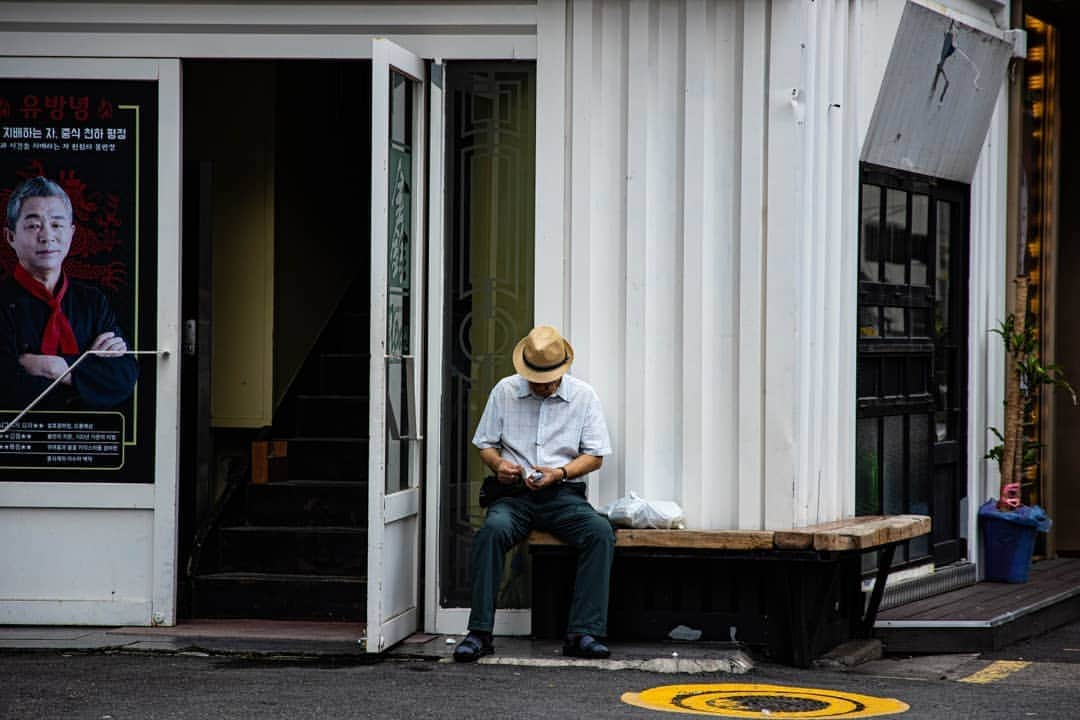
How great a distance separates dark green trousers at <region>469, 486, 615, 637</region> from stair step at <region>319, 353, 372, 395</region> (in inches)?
120

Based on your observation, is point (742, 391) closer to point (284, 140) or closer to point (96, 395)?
point (96, 395)

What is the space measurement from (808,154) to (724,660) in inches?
96.5

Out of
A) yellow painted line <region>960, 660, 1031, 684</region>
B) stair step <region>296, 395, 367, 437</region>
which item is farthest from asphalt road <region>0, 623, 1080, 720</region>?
stair step <region>296, 395, 367, 437</region>

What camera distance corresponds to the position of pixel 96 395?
9016 millimetres

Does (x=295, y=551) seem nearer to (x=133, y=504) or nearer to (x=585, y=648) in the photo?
(x=133, y=504)

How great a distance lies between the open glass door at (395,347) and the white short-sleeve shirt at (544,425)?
445 millimetres

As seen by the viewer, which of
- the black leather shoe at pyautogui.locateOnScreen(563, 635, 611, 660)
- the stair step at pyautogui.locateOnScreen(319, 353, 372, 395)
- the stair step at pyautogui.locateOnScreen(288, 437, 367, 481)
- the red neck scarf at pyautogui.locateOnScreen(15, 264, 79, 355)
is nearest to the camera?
the black leather shoe at pyautogui.locateOnScreen(563, 635, 611, 660)

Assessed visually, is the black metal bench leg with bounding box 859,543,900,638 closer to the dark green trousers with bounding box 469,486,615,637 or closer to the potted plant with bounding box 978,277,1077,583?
the dark green trousers with bounding box 469,486,615,637

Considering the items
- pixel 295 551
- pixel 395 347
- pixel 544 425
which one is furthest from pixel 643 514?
pixel 295 551

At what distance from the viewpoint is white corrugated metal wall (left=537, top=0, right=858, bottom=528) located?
850cm

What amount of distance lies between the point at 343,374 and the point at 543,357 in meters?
3.21

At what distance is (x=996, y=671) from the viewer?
8625 millimetres

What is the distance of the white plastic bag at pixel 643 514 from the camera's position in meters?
8.41

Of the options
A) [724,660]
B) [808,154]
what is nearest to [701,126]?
[808,154]
